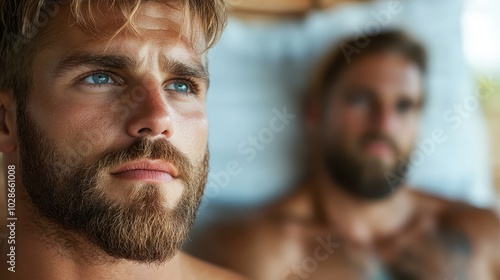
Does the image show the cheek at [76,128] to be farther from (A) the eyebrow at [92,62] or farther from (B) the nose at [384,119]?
(B) the nose at [384,119]

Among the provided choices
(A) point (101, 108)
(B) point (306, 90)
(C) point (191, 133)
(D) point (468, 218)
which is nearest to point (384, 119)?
(B) point (306, 90)

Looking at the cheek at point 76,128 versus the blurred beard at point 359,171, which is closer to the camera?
the cheek at point 76,128

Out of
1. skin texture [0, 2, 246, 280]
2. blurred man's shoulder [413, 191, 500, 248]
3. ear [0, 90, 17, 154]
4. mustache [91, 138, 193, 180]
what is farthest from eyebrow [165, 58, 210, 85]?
blurred man's shoulder [413, 191, 500, 248]

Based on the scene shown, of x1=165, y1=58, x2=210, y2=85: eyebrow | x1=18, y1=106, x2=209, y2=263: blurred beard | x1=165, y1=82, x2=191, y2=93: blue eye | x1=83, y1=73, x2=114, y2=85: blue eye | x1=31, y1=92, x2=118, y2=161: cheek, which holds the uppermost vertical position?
x1=165, y1=58, x2=210, y2=85: eyebrow

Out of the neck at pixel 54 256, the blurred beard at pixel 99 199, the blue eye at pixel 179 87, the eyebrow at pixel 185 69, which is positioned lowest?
the neck at pixel 54 256

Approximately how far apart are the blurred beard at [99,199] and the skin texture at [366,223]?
0.63 ft

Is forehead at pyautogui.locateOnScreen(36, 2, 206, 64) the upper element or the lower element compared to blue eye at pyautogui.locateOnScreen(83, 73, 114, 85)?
upper

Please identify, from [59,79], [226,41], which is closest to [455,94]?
[226,41]

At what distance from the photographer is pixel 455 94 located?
1191mm

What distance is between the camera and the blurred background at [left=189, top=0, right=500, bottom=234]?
1092 mm

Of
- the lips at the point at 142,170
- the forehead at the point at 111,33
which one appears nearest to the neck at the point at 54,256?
the lips at the point at 142,170

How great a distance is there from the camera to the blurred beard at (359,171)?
3.74ft

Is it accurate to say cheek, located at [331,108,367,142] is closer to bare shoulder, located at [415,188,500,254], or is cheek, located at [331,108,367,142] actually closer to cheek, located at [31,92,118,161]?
bare shoulder, located at [415,188,500,254]

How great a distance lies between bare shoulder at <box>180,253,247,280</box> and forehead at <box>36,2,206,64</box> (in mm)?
344
